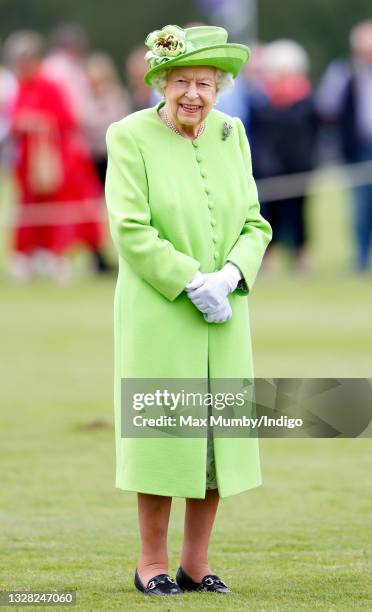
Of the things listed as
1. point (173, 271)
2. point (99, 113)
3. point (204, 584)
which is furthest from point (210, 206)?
point (99, 113)

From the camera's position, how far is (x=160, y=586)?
20.1 feet

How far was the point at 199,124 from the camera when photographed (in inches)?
243

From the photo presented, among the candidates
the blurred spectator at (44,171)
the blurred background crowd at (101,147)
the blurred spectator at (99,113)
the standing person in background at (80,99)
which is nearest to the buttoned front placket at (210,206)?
the blurred background crowd at (101,147)

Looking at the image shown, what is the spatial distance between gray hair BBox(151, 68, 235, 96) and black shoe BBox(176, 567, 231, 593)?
67.0 inches

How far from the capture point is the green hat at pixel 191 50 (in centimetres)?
601

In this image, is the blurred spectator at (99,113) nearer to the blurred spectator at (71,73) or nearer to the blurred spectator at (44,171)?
the blurred spectator at (71,73)

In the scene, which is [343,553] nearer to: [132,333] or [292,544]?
[292,544]

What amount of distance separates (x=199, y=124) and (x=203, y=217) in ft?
1.11

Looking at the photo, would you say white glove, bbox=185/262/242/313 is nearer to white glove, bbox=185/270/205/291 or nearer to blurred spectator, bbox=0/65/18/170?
white glove, bbox=185/270/205/291

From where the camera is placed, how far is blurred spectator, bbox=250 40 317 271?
20.0m

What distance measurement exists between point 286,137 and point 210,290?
14495 millimetres

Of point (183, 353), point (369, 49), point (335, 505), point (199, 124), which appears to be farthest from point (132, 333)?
point (369, 49)

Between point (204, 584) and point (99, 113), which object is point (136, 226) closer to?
point (204, 584)

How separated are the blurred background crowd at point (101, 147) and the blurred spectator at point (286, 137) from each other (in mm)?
12
